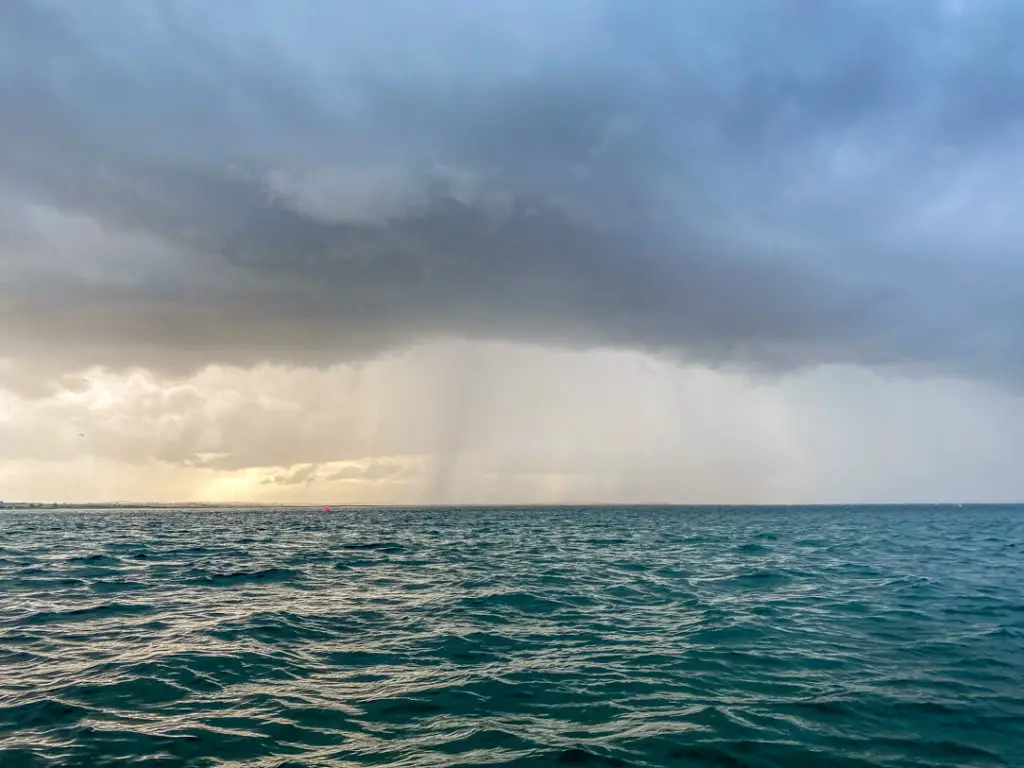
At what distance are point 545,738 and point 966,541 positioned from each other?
62713 mm

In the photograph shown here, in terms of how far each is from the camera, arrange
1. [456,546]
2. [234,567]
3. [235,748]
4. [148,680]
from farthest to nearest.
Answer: [456,546]
[234,567]
[148,680]
[235,748]

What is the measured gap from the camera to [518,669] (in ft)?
58.6

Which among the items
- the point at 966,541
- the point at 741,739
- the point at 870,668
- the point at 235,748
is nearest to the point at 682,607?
the point at 870,668

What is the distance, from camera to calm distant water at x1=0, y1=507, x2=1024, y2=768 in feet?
41.7

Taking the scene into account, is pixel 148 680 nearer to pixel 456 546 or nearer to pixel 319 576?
pixel 319 576

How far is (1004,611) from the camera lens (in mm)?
25203

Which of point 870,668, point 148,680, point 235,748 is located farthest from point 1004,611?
point 148,680

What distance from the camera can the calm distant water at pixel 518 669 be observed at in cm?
1272

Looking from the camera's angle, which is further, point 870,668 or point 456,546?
point 456,546

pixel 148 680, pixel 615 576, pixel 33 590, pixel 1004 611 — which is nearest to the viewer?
pixel 148 680

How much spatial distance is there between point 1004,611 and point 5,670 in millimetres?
32697

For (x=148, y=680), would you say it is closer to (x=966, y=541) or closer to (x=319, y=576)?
(x=319, y=576)

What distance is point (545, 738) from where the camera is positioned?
1309 cm

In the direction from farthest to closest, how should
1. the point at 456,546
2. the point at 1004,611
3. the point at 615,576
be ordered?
1. the point at 456,546
2. the point at 615,576
3. the point at 1004,611
